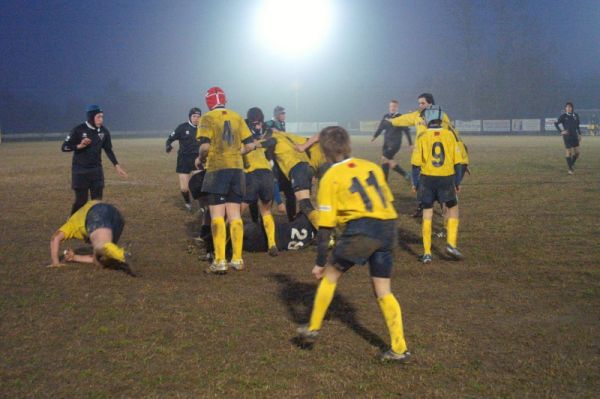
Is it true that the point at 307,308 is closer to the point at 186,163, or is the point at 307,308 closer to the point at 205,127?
the point at 205,127

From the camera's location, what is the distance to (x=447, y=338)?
5.28m

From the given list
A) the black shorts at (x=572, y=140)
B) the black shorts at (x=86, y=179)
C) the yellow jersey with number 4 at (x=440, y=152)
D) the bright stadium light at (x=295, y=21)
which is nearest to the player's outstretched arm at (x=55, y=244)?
the black shorts at (x=86, y=179)

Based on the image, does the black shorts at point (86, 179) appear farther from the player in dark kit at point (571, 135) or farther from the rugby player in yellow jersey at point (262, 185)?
the player in dark kit at point (571, 135)

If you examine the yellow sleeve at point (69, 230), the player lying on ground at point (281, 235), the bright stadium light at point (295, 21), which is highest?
the bright stadium light at point (295, 21)

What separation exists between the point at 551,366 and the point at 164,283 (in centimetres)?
460

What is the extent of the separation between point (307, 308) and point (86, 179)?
5.09 m

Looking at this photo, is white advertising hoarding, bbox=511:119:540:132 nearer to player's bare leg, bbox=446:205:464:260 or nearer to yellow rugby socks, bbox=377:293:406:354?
player's bare leg, bbox=446:205:464:260

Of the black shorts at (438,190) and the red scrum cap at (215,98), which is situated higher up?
the red scrum cap at (215,98)

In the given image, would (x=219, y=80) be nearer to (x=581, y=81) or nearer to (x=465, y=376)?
(x=581, y=81)

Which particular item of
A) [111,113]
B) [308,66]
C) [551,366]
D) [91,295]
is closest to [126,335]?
[91,295]

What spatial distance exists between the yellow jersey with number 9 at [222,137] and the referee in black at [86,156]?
2.72 metres

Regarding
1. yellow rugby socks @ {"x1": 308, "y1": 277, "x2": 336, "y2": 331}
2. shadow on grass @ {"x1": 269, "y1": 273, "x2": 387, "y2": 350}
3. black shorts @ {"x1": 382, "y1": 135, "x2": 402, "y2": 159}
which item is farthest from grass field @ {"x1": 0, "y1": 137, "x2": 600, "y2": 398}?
black shorts @ {"x1": 382, "y1": 135, "x2": 402, "y2": 159}

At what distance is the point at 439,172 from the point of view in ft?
26.8

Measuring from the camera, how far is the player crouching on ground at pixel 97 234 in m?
7.41
